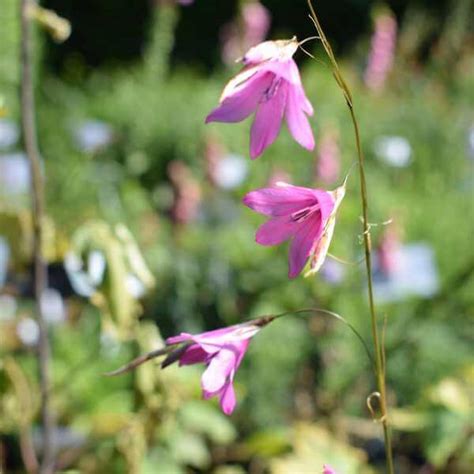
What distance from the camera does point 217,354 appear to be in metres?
0.81

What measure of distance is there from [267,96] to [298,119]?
30 mm

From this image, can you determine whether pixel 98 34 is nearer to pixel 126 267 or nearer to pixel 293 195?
pixel 126 267

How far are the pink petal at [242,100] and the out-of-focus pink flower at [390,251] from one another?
1.69m

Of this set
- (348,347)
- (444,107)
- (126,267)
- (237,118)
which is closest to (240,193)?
(348,347)

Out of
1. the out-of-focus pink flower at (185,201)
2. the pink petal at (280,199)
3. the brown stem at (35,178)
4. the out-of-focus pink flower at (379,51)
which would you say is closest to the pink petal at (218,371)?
the pink petal at (280,199)

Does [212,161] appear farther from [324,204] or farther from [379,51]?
[324,204]

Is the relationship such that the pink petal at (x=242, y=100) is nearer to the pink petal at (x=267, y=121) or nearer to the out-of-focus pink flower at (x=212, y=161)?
the pink petal at (x=267, y=121)

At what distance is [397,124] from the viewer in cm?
502

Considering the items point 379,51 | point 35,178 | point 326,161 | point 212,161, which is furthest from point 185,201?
point 379,51

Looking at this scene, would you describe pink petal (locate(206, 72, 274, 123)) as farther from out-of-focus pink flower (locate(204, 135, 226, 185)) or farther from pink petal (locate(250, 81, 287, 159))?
out-of-focus pink flower (locate(204, 135, 226, 185))

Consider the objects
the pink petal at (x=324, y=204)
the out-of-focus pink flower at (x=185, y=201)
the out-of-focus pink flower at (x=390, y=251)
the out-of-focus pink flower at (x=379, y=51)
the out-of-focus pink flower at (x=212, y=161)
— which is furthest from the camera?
the out-of-focus pink flower at (x=379, y=51)

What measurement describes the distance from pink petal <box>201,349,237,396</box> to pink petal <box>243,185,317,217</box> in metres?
0.11

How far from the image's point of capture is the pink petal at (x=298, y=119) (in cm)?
81

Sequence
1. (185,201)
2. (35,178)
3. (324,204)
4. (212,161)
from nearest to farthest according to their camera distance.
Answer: (324,204) < (35,178) < (185,201) < (212,161)
